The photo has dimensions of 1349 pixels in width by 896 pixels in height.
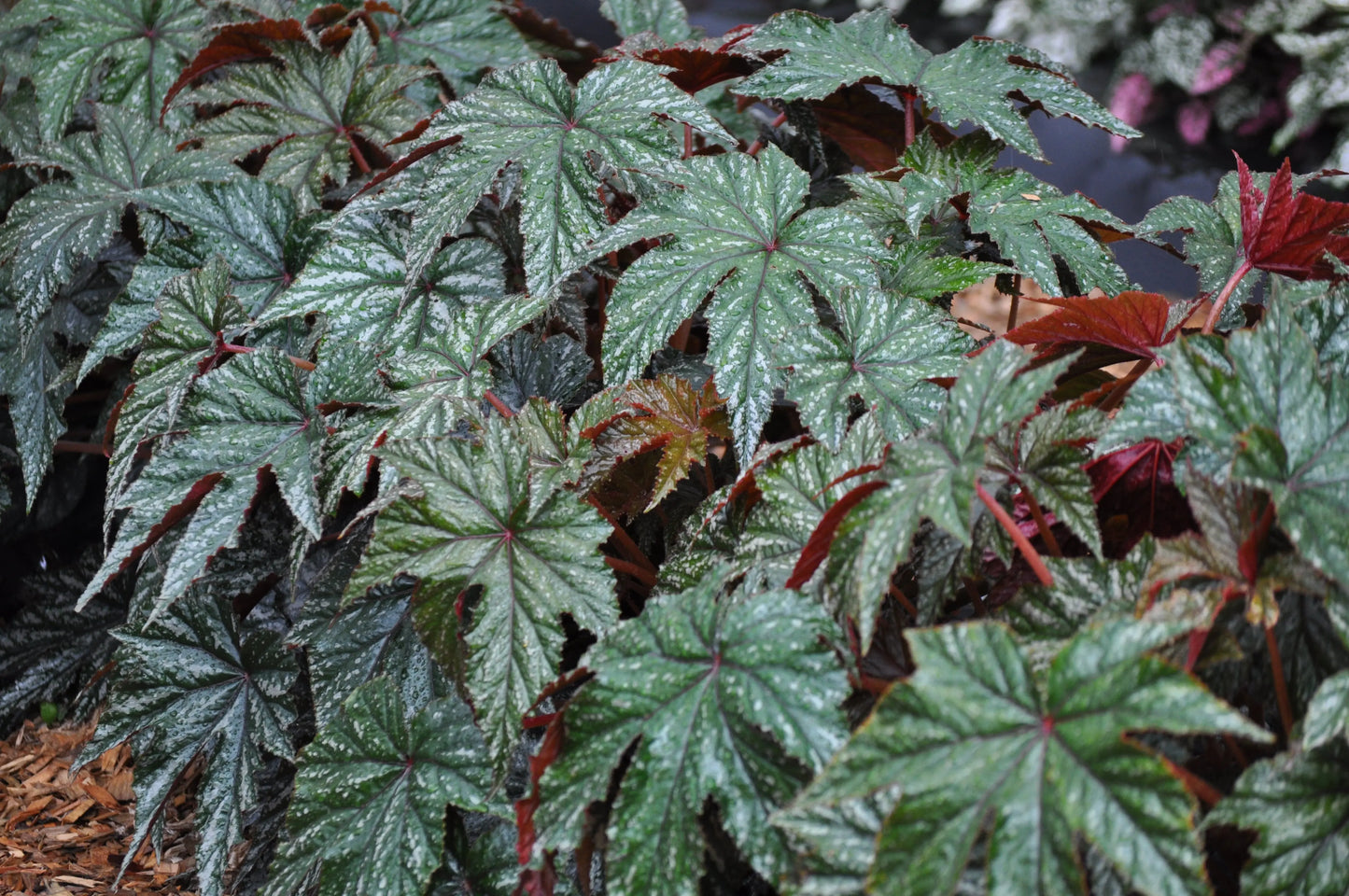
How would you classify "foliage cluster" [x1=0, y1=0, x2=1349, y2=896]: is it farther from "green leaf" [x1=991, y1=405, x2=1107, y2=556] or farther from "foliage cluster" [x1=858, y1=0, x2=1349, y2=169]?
"foliage cluster" [x1=858, y1=0, x2=1349, y2=169]

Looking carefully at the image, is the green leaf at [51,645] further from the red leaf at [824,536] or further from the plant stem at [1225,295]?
the plant stem at [1225,295]

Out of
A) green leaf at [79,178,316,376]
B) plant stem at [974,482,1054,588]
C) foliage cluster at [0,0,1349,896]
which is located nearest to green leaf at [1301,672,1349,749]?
foliage cluster at [0,0,1349,896]

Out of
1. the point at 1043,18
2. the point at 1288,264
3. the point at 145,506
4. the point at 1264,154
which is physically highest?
the point at 1288,264

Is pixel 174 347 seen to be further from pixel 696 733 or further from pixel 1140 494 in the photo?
pixel 1140 494

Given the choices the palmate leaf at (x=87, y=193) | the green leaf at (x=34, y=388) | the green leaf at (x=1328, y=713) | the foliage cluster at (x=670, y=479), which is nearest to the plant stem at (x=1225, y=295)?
the foliage cluster at (x=670, y=479)

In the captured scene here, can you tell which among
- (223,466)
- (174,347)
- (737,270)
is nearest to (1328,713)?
Answer: (737,270)

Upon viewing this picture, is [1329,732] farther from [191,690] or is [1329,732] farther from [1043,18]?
[1043,18]

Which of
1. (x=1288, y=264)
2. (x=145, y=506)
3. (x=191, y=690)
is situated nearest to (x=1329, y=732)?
(x=1288, y=264)
